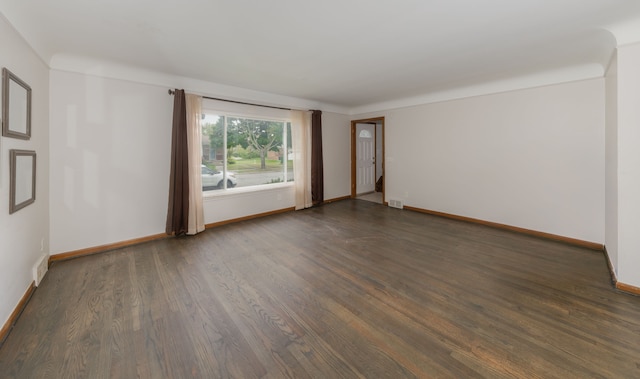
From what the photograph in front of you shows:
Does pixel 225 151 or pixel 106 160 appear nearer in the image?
pixel 106 160

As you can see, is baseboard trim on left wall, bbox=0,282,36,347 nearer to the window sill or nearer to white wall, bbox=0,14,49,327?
white wall, bbox=0,14,49,327

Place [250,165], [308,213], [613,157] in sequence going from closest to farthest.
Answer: [613,157] < [250,165] < [308,213]

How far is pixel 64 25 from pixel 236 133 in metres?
2.55

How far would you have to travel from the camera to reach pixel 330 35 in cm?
251

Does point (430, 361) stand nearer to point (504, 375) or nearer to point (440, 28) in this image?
point (504, 375)

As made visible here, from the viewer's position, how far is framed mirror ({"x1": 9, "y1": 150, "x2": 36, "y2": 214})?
1950 mm

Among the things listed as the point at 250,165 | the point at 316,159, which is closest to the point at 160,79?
the point at 250,165

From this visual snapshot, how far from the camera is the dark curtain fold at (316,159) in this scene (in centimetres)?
567

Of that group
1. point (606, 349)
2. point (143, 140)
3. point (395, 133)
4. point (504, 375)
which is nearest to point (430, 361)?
point (504, 375)

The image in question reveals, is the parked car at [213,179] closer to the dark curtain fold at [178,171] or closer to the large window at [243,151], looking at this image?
the large window at [243,151]

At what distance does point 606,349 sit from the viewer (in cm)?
161

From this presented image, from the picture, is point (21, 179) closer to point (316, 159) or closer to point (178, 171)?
point (178, 171)

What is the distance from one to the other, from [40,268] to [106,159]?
141 cm

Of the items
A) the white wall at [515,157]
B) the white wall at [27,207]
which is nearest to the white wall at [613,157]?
the white wall at [515,157]
